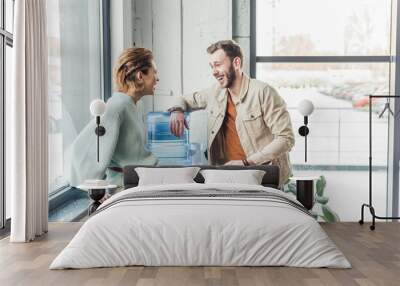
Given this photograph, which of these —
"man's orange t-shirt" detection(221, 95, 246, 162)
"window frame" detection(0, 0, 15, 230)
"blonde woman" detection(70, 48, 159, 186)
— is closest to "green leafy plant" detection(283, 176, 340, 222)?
"man's orange t-shirt" detection(221, 95, 246, 162)

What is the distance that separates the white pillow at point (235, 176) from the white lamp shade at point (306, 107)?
0.93 m

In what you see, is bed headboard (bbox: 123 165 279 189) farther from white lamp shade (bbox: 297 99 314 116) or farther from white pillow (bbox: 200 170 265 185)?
white lamp shade (bbox: 297 99 314 116)

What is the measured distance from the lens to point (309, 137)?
7.42m

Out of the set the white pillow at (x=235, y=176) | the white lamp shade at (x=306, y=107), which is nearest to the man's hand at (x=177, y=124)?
the white pillow at (x=235, y=176)

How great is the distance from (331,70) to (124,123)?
2.59 m

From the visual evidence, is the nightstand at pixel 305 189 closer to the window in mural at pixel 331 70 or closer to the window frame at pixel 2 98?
the window in mural at pixel 331 70

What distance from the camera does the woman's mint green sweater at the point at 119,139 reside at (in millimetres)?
7246

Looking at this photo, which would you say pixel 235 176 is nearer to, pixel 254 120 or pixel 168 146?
pixel 254 120

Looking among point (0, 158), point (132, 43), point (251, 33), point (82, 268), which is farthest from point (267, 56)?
point (82, 268)

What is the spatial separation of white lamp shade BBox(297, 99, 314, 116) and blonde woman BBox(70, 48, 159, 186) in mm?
1760

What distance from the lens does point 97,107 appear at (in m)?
7.03

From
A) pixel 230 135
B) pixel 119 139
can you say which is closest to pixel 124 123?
pixel 119 139

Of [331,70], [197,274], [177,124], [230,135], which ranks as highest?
[331,70]

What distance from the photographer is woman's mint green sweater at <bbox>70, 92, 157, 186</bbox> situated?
7.25 m
